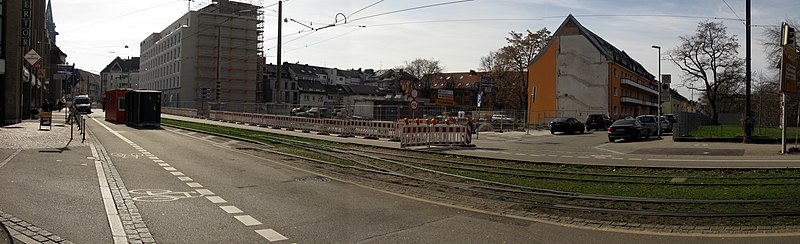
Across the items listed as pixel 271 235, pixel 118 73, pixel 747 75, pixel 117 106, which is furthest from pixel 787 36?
A: pixel 118 73

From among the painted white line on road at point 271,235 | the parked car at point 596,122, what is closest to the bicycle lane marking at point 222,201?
the painted white line on road at point 271,235

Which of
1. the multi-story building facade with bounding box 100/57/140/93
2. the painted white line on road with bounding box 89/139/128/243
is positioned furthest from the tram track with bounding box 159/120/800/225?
the multi-story building facade with bounding box 100/57/140/93

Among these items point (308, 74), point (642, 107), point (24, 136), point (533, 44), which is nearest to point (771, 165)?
point (24, 136)

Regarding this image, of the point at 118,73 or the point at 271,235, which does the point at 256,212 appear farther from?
the point at 118,73

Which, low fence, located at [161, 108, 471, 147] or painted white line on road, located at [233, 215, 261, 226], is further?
low fence, located at [161, 108, 471, 147]

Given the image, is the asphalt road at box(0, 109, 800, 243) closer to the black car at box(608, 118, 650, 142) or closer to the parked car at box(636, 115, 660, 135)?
the black car at box(608, 118, 650, 142)

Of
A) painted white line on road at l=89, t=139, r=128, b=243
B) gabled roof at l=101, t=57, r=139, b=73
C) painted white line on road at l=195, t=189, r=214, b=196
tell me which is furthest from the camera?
gabled roof at l=101, t=57, r=139, b=73

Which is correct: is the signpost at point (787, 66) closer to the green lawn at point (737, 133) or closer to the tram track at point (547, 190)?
the green lawn at point (737, 133)

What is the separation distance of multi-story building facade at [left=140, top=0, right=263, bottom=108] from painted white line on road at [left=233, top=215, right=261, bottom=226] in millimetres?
80041

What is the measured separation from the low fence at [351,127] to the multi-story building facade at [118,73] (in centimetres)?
9050

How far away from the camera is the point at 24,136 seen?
24406mm

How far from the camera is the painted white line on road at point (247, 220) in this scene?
821 cm

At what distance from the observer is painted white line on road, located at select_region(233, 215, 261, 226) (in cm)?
821

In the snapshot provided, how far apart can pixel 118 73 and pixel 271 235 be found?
155296mm
